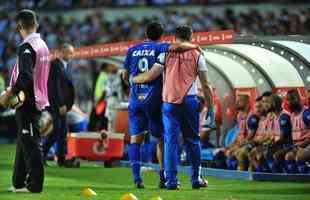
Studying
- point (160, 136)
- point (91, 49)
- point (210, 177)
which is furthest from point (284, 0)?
point (160, 136)

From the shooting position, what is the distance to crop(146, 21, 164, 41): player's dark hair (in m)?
16.6

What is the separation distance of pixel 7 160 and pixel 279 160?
696 centimetres

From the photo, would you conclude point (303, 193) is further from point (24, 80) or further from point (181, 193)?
point (24, 80)

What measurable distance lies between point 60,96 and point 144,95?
19.2 feet

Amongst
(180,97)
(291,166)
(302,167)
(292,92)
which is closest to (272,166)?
(291,166)

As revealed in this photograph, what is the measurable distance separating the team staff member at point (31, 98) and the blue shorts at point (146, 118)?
188 centimetres

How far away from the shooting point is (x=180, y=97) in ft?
53.1

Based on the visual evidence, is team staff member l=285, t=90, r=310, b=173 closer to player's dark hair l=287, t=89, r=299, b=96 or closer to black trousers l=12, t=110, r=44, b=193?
player's dark hair l=287, t=89, r=299, b=96

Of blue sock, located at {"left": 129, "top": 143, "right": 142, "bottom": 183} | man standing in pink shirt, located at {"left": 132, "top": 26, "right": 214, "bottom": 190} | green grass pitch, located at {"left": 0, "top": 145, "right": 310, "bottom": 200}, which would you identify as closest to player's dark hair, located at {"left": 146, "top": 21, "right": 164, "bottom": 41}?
man standing in pink shirt, located at {"left": 132, "top": 26, "right": 214, "bottom": 190}

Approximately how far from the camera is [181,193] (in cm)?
1567

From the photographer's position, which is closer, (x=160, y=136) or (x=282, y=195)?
(x=282, y=195)

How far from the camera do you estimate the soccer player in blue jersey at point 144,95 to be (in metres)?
16.6

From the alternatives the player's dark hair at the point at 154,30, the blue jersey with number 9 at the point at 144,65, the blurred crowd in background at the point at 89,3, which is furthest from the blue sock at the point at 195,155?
the blurred crowd in background at the point at 89,3

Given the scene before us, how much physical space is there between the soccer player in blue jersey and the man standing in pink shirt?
27 centimetres
